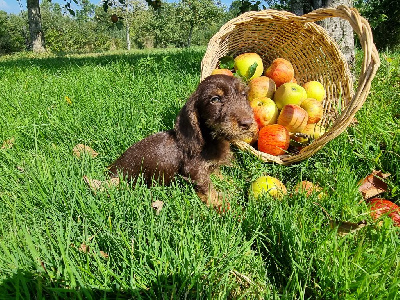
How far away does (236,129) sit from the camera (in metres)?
2.37

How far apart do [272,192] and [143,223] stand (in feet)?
3.58

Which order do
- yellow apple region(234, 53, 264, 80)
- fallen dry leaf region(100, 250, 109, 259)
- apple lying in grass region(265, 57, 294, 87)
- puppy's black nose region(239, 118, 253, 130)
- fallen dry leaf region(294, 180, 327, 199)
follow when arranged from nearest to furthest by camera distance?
fallen dry leaf region(100, 250, 109, 259) → fallen dry leaf region(294, 180, 327, 199) → puppy's black nose region(239, 118, 253, 130) → apple lying in grass region(265, 57, 294, 87) → yellow apple region(234, 53, 264, 80)

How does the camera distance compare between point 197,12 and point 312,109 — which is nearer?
point 312,109

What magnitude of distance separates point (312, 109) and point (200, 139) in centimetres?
153

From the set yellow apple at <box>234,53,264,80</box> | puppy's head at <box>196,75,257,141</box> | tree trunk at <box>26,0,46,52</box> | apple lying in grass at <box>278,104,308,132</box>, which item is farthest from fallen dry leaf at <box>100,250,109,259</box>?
tree trunk at <box>26,0,46,52</box>

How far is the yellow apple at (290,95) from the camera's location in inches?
134

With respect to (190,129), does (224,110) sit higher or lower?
higher

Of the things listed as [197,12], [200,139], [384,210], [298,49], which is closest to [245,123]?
[200,139]

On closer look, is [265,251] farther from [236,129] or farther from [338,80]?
[338,80]

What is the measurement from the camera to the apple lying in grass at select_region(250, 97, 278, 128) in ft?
11.0

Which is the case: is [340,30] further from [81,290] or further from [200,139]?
[81,290]

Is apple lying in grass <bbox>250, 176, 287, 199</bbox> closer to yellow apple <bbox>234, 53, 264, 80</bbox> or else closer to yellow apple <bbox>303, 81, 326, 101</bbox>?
yellow apple <bbox>303, 81, 326, 101</bbox>

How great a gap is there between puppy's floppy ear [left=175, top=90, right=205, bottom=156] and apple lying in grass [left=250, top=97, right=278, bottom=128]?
1.05m

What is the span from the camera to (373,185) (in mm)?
2514
